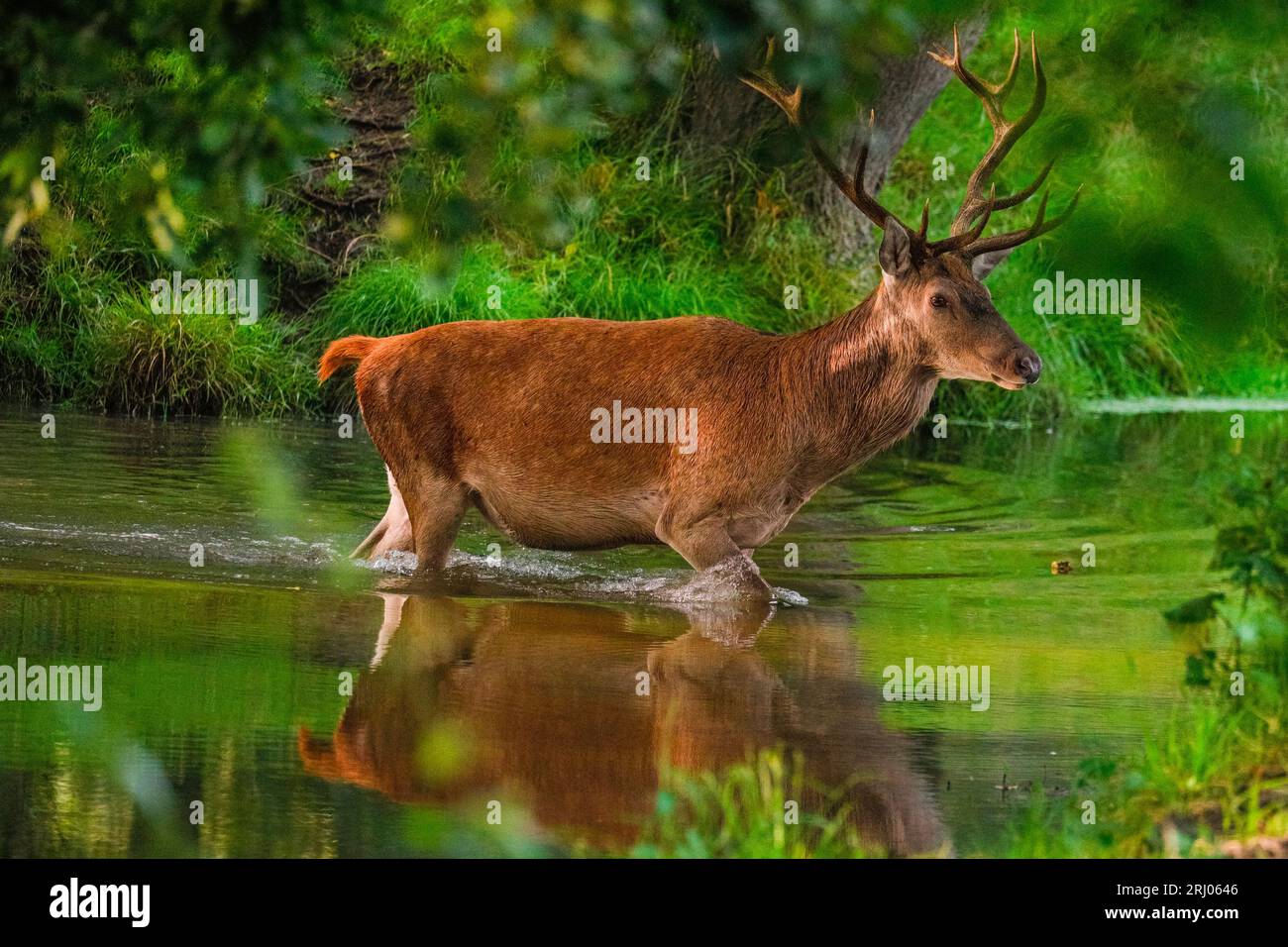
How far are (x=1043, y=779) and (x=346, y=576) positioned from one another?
404cm

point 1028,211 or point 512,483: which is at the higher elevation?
point 1028,211

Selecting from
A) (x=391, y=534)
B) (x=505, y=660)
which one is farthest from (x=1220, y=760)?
(x=391, y=534)

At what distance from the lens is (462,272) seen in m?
15.5

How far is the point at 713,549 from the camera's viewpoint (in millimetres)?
8609

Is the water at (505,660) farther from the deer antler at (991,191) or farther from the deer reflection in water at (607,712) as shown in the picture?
the deer antler at (991,191)

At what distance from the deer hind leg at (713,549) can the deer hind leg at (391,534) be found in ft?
4.28

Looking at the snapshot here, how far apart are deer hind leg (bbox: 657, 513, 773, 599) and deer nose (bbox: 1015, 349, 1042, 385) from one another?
4.39 feet

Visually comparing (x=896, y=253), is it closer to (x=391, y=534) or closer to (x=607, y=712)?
(x=391, y=534)

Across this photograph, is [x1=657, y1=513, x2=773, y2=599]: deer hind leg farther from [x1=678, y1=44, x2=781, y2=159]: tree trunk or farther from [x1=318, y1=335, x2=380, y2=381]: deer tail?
[x1=678, y1=44, x2=781, y2=159]: tree trunk

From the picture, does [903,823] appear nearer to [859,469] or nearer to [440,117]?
[440,117]

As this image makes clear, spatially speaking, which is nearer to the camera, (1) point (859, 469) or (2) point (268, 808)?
(2) point (268, 808)

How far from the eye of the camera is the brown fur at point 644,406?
865 centimetres

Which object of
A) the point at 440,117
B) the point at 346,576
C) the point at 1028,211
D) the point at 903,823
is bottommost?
the point at 903,823

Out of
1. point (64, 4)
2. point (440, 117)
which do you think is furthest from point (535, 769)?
point (64, 4)
